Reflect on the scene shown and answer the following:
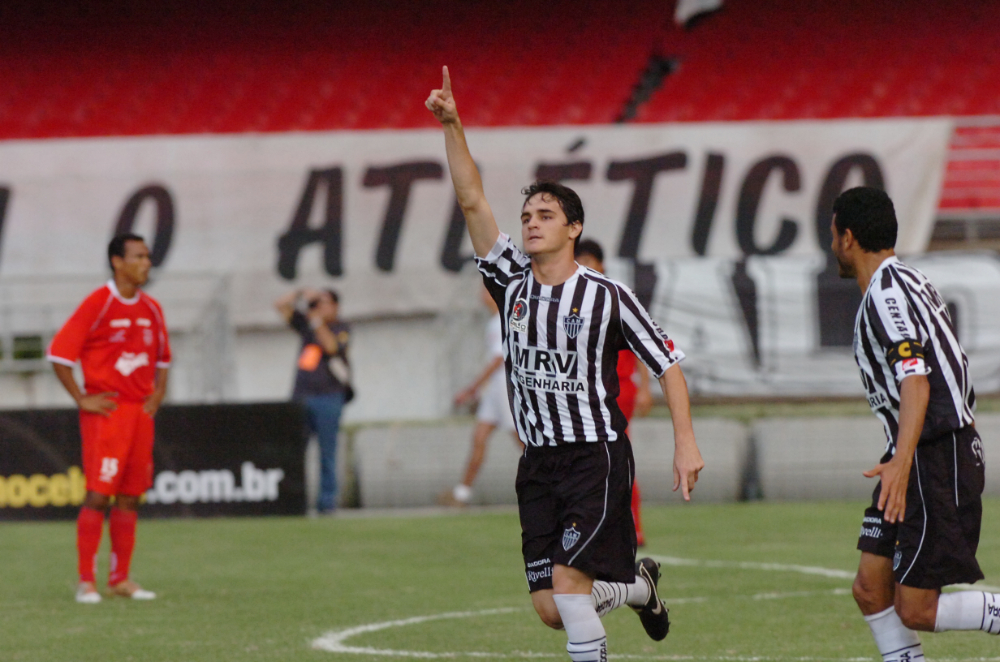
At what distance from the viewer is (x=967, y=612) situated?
15.6 ft

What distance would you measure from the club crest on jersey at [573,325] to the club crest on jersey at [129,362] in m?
4.19

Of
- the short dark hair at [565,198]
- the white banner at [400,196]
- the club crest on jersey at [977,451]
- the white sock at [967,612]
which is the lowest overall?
the white sock at [967,612]

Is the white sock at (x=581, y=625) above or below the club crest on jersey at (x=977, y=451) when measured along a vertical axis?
below

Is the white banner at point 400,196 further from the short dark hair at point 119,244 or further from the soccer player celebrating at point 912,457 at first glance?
the soccer player celebrating at point 912,457

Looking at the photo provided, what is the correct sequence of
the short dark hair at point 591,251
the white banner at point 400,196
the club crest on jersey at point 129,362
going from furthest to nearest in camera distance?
the white banner at point 400,196
the short dark hair at point 591,251
the club crest on jersey at point 129,362

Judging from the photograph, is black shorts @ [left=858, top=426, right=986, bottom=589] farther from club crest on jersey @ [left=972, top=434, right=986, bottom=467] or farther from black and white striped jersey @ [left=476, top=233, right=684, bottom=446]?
black and white striped jersey @ [left=476, top=233, right=684, bottom=446]

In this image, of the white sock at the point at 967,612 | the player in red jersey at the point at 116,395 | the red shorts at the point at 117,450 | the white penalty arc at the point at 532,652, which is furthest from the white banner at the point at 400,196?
the white sock at the point at 967,612

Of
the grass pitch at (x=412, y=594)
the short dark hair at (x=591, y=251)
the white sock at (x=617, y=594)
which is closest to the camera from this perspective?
the white sock at (x=617, y=594)

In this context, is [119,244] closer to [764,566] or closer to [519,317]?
[519,317]

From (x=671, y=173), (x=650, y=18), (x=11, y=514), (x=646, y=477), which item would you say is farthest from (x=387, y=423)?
(x=650, y=18)

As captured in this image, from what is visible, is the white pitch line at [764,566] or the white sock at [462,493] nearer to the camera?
the white pitch line at [764,566]

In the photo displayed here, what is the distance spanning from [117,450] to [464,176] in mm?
4033

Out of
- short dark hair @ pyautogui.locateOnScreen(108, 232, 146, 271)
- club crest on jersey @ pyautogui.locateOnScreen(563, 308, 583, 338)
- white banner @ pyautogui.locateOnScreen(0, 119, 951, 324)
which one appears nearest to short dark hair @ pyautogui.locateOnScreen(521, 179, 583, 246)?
club crest on jersey @ pyautogui.locateOnScreen(563, 308, 583, 338)

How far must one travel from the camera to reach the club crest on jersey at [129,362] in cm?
841
